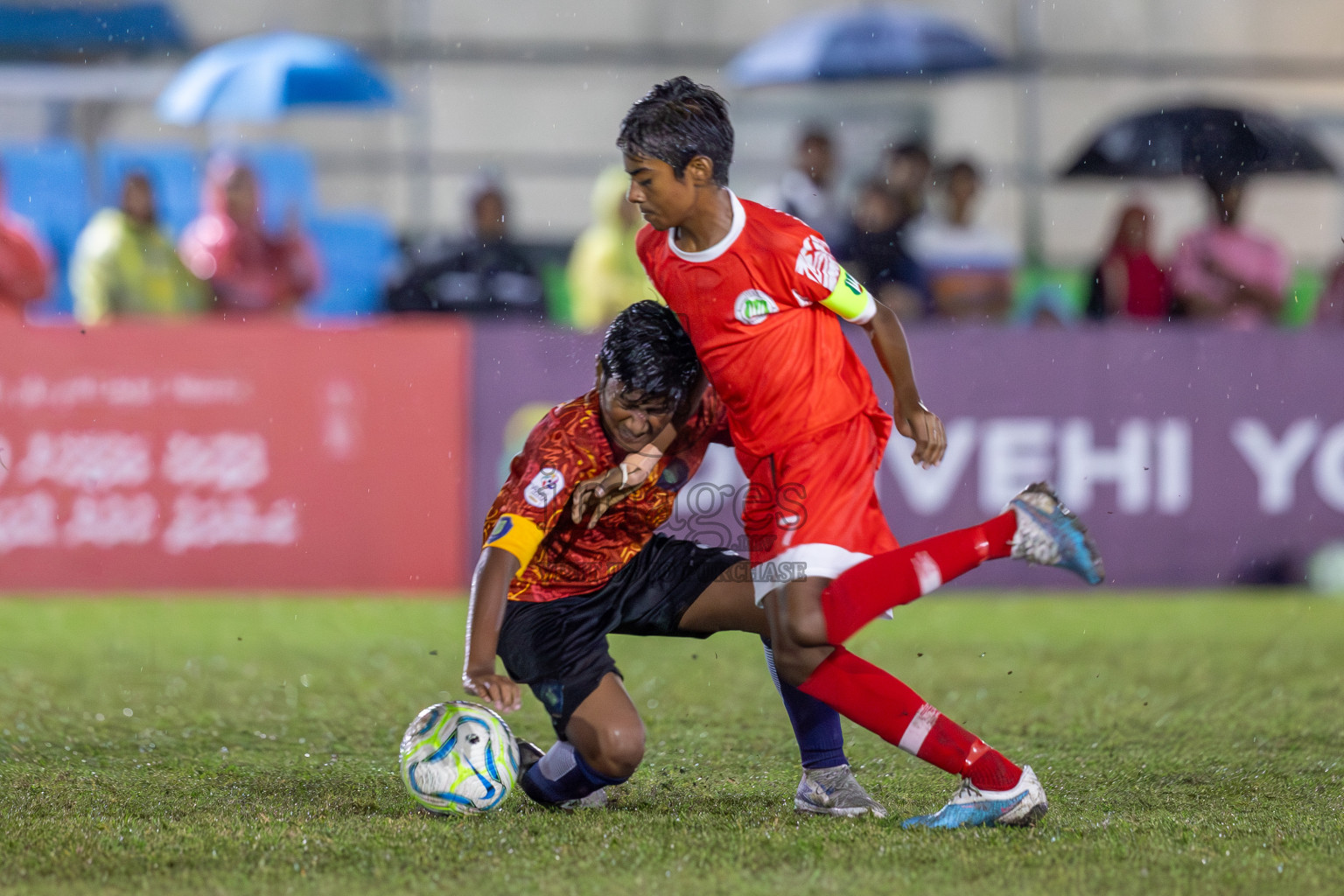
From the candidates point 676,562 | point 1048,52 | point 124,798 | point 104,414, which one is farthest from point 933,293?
point 1048,52

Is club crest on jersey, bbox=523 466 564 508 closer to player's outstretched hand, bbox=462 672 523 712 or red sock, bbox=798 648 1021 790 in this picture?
player's outstretched hand, bbox=462 672 523 712

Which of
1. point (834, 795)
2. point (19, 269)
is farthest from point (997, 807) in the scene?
point (19, 269)

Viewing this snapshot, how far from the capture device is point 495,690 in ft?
11.6

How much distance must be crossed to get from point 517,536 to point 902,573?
859 millimetres

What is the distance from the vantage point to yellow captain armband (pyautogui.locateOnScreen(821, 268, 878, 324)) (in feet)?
12.8

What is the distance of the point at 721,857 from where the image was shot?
342 cm

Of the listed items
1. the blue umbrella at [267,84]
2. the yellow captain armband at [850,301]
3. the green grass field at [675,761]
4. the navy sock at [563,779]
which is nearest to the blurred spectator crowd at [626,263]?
the blue umbrella at [267,84]

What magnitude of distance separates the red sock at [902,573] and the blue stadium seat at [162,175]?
8.76 meters

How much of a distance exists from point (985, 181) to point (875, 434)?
10.5 metres

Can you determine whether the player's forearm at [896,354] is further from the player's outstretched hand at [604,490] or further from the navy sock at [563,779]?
the navy sock at [563,779]

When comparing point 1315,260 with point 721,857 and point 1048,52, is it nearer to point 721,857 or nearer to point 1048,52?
point 1048,52

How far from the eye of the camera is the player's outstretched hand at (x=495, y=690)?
3.51 m

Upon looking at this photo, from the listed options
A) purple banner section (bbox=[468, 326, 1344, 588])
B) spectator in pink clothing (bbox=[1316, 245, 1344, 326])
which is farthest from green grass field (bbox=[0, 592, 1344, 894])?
spectator in pink clothing (bbox=[1316, 245, 1344, 326])

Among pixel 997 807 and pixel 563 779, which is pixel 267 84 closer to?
pixel 563 779
